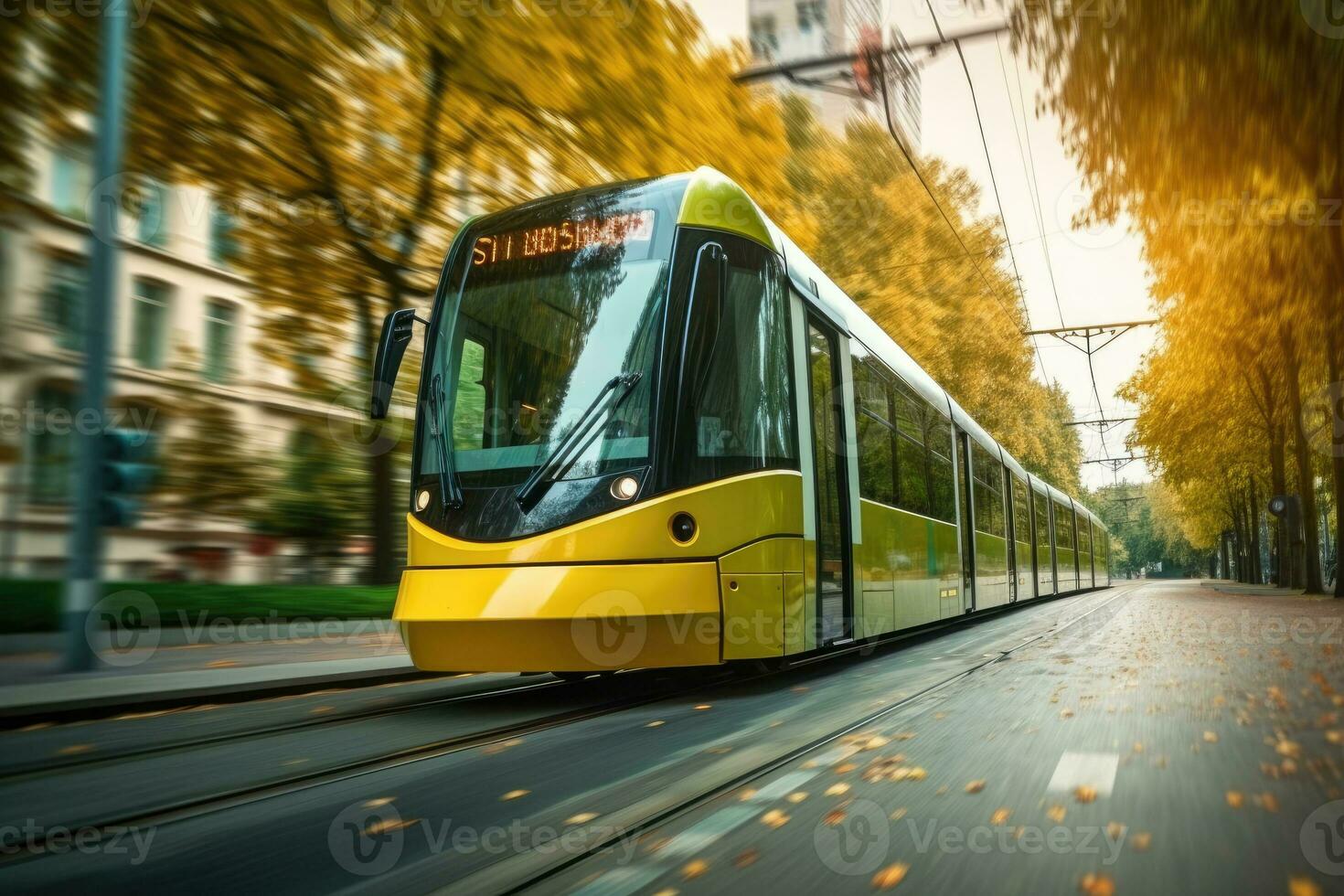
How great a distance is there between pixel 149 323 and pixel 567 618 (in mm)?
21328

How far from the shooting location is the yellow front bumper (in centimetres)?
662

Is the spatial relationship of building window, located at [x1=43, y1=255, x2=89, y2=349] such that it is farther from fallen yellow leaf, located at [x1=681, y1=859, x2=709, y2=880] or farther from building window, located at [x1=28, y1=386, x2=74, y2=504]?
fallen yellow leaf, located at [x1=681, y1=859, x2=709, y2=880]

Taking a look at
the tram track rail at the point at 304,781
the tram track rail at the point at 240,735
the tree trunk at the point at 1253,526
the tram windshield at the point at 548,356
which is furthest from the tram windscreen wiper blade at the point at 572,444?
the tree trunk at the point at 1253,526

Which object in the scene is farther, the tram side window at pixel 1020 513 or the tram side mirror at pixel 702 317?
the tram side window at pixel 1020 513

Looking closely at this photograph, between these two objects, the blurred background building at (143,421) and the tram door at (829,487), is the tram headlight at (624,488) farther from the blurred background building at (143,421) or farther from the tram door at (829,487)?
the blurred background building at (143,421)

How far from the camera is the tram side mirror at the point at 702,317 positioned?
7180 mm

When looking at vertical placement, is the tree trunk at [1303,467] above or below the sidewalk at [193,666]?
above

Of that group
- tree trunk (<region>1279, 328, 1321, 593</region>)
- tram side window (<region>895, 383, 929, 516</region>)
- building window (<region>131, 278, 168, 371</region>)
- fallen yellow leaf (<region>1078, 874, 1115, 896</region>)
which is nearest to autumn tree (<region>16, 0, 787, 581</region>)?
tram side window (<region>895, 383, 929, 516</region>)

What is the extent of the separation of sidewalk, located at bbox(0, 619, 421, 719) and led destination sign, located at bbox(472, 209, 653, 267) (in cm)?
341

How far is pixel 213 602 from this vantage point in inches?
498

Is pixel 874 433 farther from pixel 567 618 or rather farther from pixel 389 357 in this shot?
pixel 567 618

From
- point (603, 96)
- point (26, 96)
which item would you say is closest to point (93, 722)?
point (26, 96)

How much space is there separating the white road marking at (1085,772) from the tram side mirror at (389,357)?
4.81 metres

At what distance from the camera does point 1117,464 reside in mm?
50125
